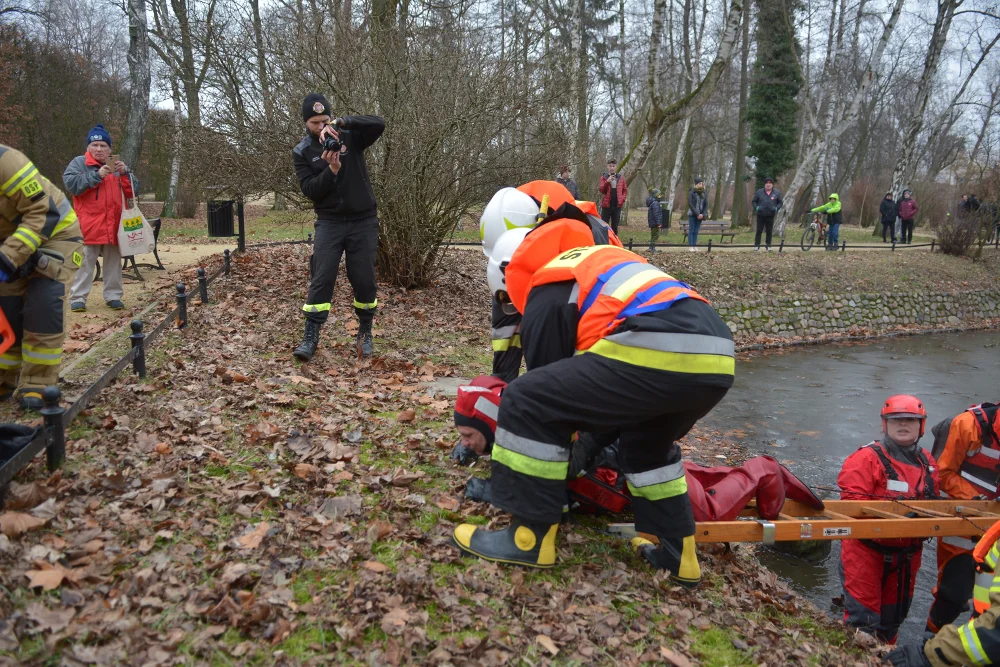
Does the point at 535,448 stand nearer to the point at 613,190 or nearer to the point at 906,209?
the point at 613,190

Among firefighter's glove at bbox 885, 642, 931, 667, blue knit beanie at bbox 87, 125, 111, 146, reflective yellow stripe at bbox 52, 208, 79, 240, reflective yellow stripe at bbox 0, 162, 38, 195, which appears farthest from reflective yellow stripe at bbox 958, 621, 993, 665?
blue knit beanie at bbox 87, 125, 111, 146

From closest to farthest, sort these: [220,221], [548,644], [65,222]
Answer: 1. [548,644]
2. [65,222]
3. [220,221]

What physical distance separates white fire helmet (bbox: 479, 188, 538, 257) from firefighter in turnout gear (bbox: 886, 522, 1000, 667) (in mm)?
2886

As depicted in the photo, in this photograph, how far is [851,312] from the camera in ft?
54.4

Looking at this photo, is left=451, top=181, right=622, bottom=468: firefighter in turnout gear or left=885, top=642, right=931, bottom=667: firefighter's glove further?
left=451, top=181, right=622, bottom=468: firefighter in turnout gear

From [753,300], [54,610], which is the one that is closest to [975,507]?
[54,610]

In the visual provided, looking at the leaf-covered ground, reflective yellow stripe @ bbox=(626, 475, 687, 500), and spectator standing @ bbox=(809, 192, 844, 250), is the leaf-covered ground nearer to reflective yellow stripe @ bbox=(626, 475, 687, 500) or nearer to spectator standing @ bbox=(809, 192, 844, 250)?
reflective yellow stripe @ bbox=(626, 475, 687, 500)

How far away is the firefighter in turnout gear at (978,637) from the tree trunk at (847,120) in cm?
1995

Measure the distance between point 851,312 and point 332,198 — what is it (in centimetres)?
1391

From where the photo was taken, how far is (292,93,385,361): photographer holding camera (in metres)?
6.39

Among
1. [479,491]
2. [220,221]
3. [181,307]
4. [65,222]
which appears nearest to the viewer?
[479,491]

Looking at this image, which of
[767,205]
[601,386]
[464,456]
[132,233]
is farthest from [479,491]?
[767,205]

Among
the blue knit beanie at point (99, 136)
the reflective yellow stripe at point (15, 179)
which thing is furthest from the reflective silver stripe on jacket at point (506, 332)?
the blue knit beanie at point (99, 136)

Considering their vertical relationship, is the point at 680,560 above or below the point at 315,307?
below
